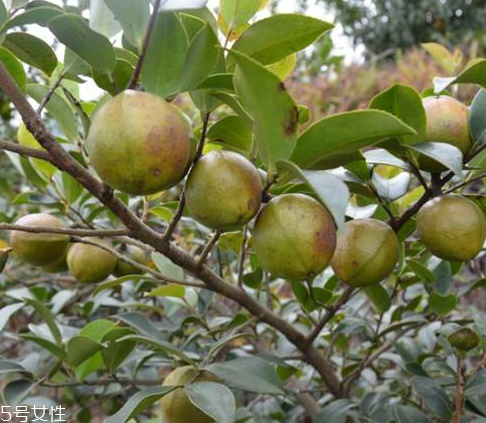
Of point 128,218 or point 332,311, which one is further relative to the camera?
point 332,311

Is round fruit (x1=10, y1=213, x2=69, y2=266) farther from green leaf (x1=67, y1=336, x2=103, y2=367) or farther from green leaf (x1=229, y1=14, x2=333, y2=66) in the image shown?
green leaf (x1=229, y1=14, x2=333, y2=66)

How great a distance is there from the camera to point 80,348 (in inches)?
37.0

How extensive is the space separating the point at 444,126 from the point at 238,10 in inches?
11.8

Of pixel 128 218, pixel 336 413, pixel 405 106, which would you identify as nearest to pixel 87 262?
pixel 128 218

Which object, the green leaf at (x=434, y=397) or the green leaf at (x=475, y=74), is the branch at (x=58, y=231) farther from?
the green leaf at (x=434, y=397)

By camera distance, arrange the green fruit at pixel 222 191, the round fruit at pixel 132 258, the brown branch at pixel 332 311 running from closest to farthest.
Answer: the green fruit at pixel 222 191 → the brown branch at pixel 332 311 → the round fruit at pixel 132 258

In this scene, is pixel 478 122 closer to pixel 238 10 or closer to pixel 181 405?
pixel 238 10

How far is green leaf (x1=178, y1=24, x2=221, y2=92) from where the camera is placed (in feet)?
1.92

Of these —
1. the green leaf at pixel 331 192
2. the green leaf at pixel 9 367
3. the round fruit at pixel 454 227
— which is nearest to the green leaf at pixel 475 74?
the round fruit at pixel 454 227

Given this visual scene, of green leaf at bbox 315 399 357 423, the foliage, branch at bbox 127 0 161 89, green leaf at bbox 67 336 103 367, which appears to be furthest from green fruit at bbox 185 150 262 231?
green leaf at bbox 315 399 357 423

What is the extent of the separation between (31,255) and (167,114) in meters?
0.44

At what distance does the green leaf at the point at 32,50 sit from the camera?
76cm

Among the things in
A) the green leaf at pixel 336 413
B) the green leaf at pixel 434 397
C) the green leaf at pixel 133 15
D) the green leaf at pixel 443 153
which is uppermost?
the green leaf at pixel 133 15

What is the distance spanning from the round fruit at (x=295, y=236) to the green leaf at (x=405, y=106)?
0.15 metres
